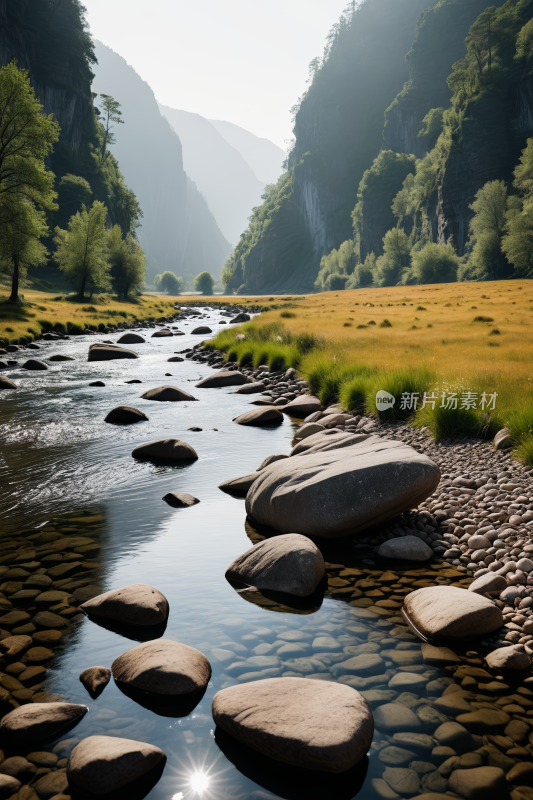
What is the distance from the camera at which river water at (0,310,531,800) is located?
3.23 m

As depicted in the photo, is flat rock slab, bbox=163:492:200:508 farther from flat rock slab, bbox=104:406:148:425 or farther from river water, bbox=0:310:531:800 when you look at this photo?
flat rock slab, bbox=104:406:148:425

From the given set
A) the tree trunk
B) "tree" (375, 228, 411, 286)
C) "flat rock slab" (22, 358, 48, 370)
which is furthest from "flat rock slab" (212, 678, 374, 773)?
"tree" (375, 228, 411, 286)

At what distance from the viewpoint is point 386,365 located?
44.2ft

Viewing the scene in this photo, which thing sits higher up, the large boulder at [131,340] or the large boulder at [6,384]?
the large boulder at [131,340]

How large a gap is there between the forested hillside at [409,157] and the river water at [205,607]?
60468 millimetres

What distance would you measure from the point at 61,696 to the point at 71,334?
34.7 metres

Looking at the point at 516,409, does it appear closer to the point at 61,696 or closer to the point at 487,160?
the point at 61,696

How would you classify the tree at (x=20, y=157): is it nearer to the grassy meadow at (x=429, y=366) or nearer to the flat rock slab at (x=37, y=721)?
the grassy meadow at (x=429, y=366)

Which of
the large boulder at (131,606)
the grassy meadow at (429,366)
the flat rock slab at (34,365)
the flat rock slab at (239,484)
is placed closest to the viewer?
the large boulder at (131,606)

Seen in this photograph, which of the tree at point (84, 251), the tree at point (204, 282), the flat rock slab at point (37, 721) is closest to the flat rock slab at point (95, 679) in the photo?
the flat rock slab at point (37, 721)

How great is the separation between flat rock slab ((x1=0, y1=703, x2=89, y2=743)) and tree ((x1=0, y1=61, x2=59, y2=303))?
3515 cm

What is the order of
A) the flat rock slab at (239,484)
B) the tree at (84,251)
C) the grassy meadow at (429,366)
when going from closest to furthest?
1. the flat rock slab at (239,484)
2. the grassy meadow at (429,366)
3. the tree at (84,251)

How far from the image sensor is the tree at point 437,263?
269 feet

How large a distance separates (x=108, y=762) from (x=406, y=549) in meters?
3.85
